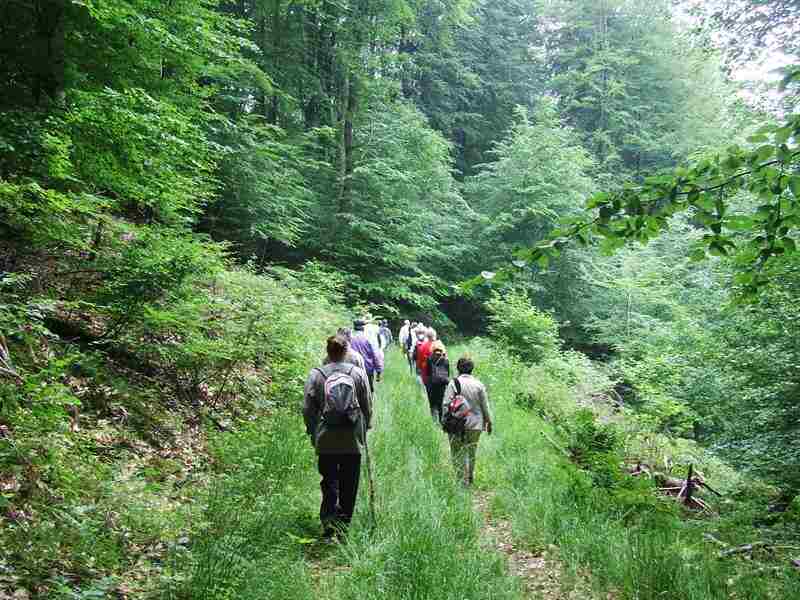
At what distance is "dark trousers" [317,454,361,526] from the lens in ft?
14.1

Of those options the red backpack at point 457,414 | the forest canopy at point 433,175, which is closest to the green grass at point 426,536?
the red backpack at point 457,414

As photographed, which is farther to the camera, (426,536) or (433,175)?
(433,175)

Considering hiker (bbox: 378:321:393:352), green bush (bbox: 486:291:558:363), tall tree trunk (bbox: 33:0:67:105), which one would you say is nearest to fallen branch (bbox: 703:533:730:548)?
hiker (bbox: 378:321:393:352)

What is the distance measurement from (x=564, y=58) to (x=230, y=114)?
93.9 feet

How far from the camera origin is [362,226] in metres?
19.7

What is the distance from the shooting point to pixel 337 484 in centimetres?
441

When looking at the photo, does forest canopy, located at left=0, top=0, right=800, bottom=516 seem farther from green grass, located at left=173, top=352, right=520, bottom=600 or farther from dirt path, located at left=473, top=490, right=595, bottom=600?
dirt path, located at left=473, top=490, right=595, bottom=600

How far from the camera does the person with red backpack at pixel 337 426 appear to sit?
4.15 m

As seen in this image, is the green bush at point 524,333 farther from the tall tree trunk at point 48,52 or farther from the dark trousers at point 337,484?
the tall tree trunk at point 48,52

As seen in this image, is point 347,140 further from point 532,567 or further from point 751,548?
point 751,548

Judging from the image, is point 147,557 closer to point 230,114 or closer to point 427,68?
point 230,114

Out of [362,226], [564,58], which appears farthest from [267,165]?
[564,58]

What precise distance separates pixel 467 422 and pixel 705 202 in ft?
13.9

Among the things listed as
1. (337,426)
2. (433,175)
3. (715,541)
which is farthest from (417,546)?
(433,175)
